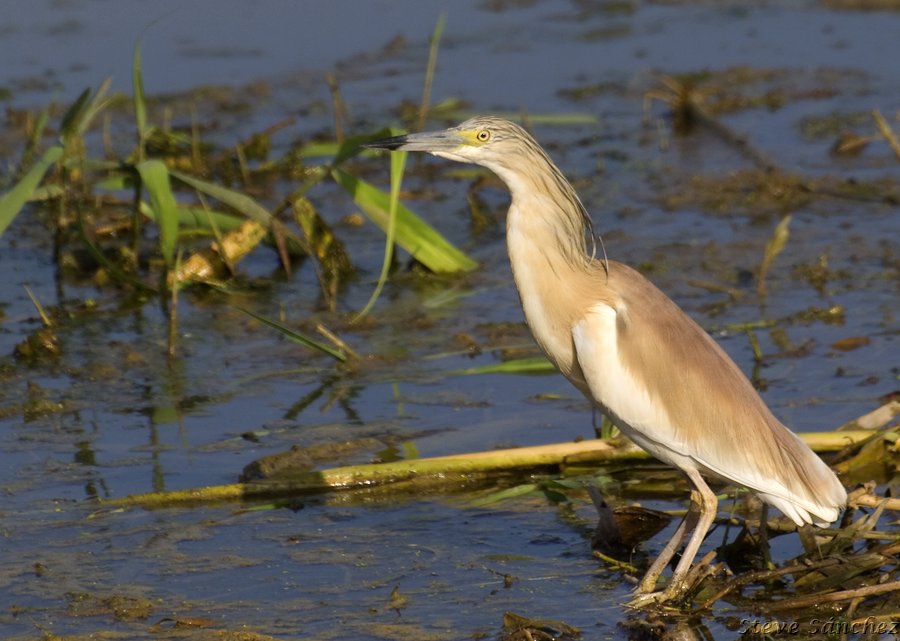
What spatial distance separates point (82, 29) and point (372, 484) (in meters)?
8.84

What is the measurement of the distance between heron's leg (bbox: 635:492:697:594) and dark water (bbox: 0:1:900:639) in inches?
4.8

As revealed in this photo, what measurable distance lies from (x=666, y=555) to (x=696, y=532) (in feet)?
0.43

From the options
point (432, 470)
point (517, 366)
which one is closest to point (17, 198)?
point (517, 366)

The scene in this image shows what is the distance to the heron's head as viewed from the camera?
5.02 meters

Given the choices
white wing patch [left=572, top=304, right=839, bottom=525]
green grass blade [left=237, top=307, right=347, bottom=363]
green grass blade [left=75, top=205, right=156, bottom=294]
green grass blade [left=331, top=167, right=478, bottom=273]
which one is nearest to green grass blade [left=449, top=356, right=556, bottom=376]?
green grass blade [left=237, top=307, right=347, bottom=363]

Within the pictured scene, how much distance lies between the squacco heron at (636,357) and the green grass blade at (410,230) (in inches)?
91.8

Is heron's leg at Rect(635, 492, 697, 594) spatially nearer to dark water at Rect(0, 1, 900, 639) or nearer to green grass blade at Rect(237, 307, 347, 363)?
dark water at Rect(0, 1, 900, 639)

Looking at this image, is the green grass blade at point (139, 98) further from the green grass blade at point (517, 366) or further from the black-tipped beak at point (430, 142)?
the black-tipped beak at point (430, 142)

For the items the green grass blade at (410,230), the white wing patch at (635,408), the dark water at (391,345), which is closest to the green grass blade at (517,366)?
the dark water at (391,345)

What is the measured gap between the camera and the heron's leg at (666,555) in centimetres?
483

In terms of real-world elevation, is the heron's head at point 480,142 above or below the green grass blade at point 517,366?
above

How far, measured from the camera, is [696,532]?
16.0 feet

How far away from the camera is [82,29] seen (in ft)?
43.9

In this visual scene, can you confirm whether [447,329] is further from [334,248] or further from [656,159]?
[656,159]
